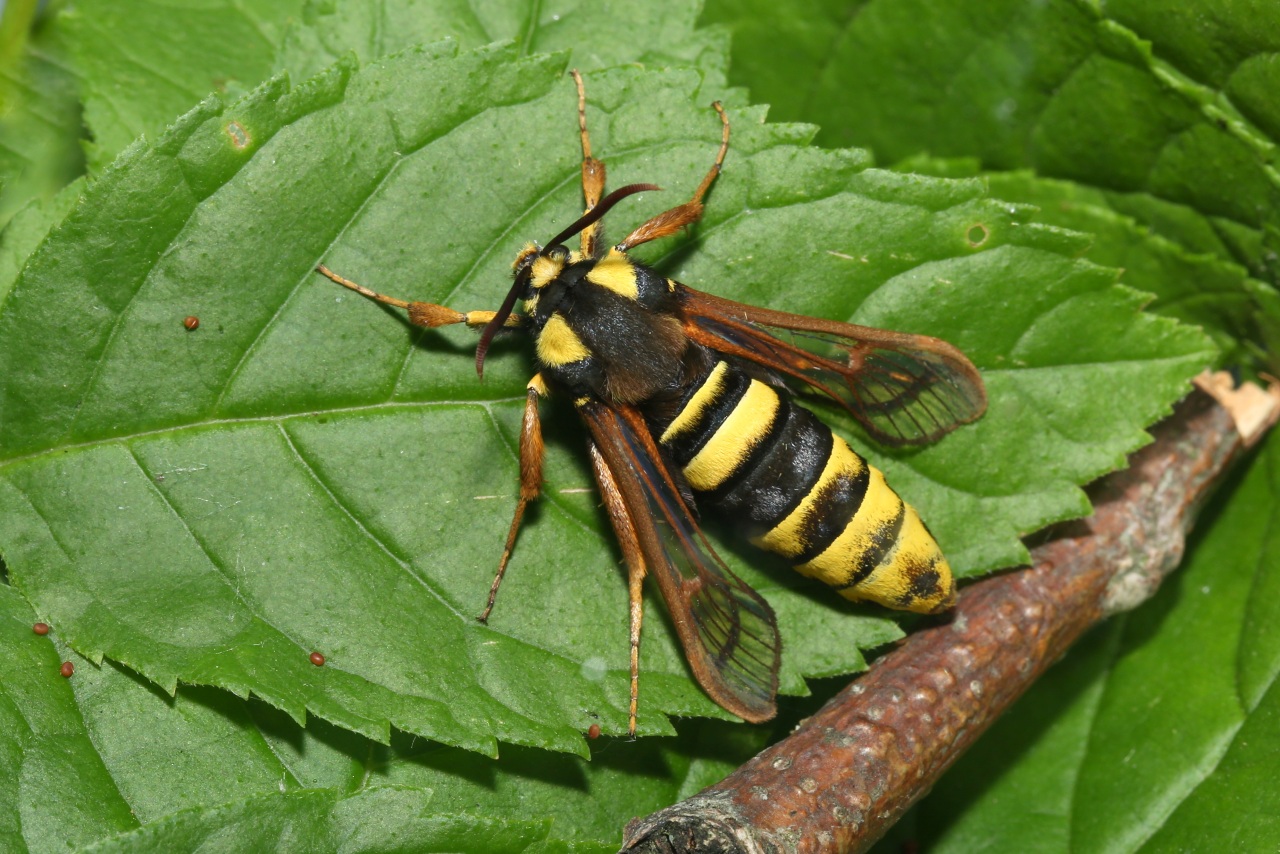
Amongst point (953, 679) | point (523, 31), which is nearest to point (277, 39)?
point (523, 31)

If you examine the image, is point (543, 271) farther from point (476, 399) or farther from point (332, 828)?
point (332, 828)

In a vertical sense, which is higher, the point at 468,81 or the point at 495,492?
the point at 468,81

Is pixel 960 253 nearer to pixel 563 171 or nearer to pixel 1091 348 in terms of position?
pixel 1091 348

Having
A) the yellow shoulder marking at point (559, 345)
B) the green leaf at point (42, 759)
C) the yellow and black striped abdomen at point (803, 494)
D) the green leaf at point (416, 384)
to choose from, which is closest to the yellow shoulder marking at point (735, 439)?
the yellow and black striped abdomen at point (803, 494)

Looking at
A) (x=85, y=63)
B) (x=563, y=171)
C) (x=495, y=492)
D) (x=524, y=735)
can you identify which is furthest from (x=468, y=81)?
(x=524, y=735)

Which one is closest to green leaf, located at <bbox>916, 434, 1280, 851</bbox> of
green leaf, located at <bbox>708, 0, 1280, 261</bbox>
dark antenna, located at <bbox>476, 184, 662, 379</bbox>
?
green leaf, located at <bbox>708, 0, 1280, 261</bbox>

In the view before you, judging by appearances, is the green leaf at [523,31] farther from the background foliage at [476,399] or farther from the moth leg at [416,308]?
the moth leg at [416,308]
